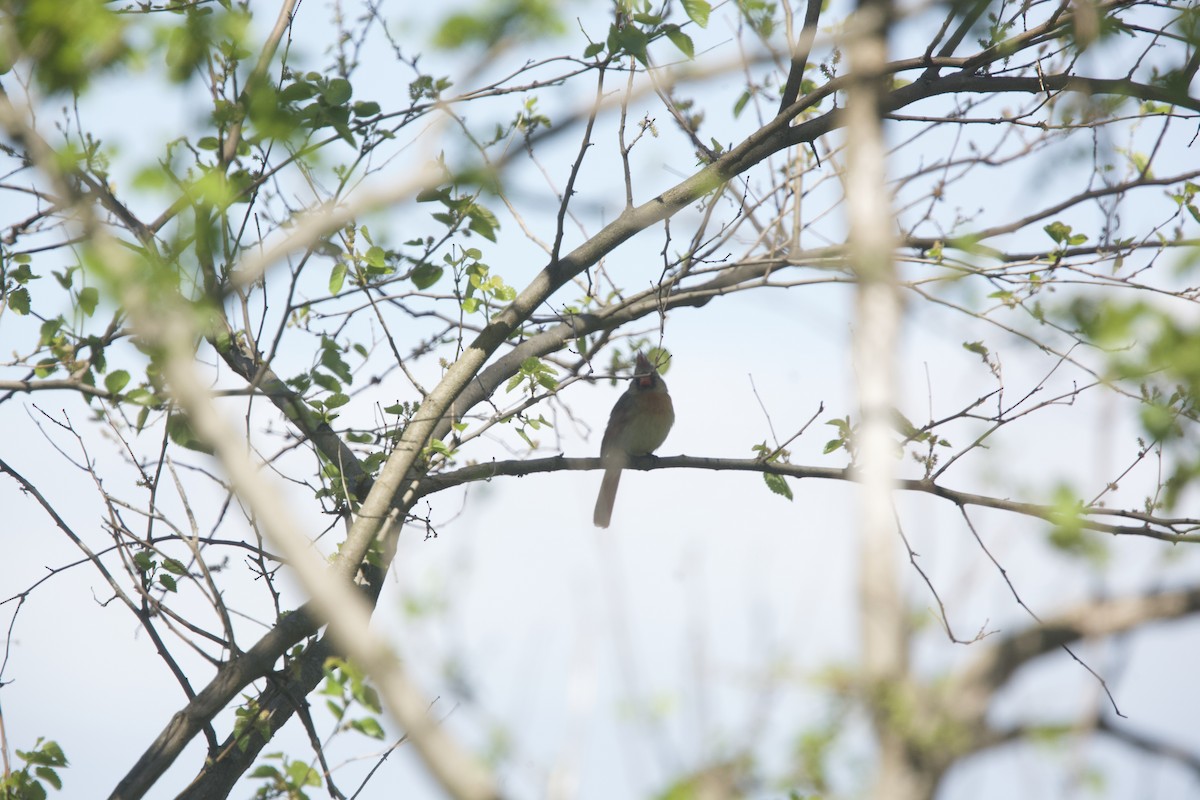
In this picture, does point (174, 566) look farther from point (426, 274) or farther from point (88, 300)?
point (426, 274)

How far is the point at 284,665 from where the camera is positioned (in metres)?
5.05

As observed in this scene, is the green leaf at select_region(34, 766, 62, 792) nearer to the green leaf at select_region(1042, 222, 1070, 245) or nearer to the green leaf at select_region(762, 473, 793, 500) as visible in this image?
the green leaf at select_region(762, 473, 793, 500)

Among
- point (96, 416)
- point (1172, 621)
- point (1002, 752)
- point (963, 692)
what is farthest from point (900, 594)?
point (96, 416)

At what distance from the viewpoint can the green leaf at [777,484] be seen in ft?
18.8

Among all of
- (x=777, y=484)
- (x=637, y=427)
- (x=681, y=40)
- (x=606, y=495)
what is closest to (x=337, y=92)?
(x=681, y=40)

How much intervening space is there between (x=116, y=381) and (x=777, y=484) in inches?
123

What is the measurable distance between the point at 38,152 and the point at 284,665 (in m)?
3.13

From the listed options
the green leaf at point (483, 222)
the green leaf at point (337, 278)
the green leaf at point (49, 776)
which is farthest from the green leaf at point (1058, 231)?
the green leaf at point (49, 776)

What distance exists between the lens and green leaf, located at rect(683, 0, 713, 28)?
4.78 metres

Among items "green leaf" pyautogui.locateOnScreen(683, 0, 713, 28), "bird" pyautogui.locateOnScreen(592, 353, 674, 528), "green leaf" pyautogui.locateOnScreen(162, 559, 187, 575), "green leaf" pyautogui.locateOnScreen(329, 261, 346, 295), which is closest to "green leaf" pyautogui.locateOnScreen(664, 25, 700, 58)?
"green leaf" pyautogui.locateOnScreen(683, 0, 713, 28)

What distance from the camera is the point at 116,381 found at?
14.0 ft

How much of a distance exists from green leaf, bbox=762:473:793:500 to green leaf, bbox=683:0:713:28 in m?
2.23

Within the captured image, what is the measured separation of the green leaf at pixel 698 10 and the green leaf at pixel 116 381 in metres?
2.70

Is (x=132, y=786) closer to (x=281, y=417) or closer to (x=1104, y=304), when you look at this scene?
(x=281, y=417)
